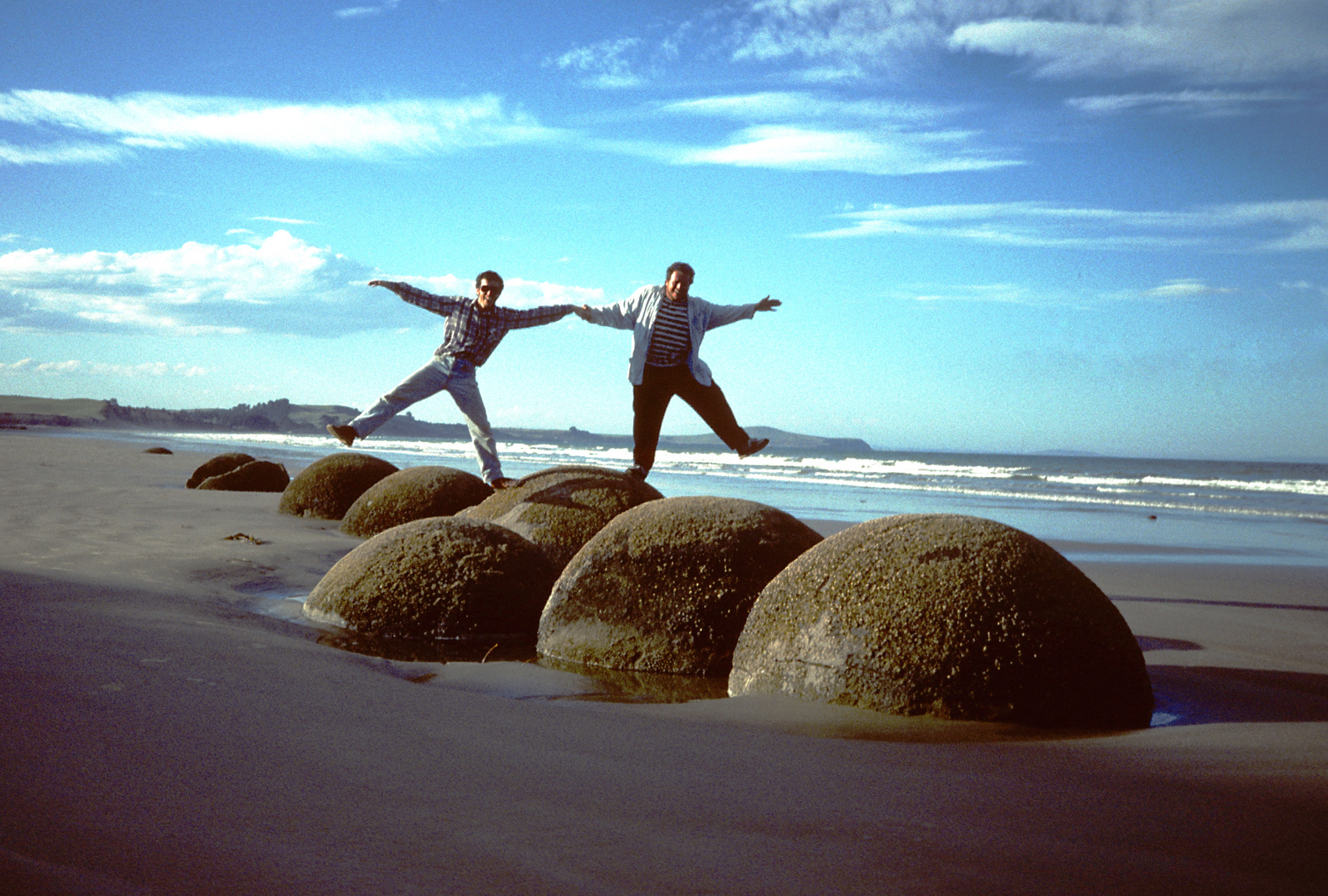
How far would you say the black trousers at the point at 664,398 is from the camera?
9.02 metres

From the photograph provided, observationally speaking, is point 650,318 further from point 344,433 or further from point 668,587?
point 668,587

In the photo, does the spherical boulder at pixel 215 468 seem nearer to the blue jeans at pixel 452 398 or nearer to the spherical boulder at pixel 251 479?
the spherical boulder at pixel 251 479

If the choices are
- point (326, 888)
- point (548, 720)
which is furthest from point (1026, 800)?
point (326, 888)

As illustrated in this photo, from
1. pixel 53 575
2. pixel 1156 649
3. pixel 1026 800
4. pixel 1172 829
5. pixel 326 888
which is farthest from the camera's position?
pixel 1156 649

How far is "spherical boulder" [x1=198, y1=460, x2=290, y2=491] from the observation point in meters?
14.3

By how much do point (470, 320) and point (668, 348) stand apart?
1.85 metres

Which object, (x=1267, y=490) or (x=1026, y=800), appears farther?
(x=1267, y=490)

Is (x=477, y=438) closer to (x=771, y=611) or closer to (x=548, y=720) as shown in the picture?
(x=771, y=611)

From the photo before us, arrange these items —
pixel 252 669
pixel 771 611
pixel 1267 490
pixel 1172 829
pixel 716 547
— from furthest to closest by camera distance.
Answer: pixel 1267 490 < pixel 716 547 < pixel 771 611 < pixel 252 669 < pixel 1172 829

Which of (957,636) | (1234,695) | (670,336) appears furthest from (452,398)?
(1234,695)

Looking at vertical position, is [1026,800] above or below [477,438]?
below

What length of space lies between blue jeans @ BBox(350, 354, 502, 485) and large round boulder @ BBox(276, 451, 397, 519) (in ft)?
8.34

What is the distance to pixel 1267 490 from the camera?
30219 millimetres

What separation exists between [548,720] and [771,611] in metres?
1.23
